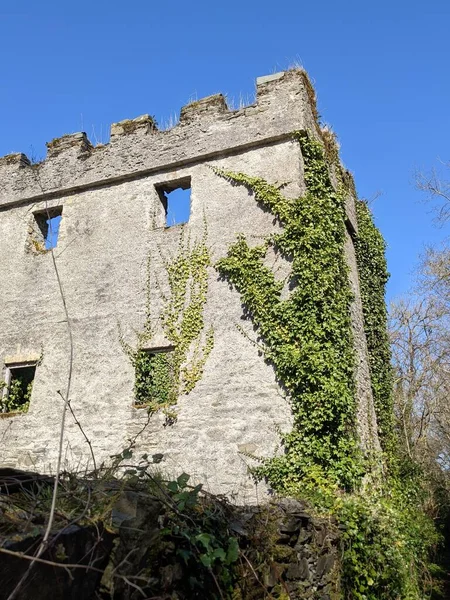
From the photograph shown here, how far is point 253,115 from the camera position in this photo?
424 inches

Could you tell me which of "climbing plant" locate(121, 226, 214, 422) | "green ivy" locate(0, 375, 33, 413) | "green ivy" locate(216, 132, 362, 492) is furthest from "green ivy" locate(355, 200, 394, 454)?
"green ivy" locate(0, 375, 33, 413)

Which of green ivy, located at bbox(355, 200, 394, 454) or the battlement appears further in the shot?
green ivy, located at bbox(355, 200, 394, 454)

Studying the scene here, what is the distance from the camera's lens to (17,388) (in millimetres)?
11000

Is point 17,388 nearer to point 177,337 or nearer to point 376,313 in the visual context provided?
point 177,337

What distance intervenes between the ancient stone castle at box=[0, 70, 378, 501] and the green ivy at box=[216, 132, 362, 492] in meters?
0.25

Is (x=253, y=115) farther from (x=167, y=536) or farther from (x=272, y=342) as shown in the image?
(x=167, y=536)

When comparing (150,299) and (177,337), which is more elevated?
(150,299)

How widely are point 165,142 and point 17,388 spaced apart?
611 centimetres

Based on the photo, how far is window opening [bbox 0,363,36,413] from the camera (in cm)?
1074

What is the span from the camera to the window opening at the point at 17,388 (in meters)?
10.7

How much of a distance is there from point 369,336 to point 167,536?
28.6ft

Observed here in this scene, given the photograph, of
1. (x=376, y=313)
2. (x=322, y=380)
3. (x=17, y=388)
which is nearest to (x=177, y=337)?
(x=322, y=380)

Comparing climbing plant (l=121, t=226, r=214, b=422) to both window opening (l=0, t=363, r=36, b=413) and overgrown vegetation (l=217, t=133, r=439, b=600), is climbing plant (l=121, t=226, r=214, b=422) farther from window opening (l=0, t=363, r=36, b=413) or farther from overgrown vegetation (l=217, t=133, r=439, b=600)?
window opening (l=0, t=363, r=36, b=413)

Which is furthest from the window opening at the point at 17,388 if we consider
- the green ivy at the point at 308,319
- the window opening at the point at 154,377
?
the green ivy at the point at 308,319
